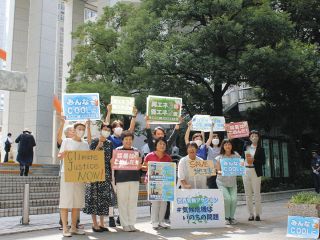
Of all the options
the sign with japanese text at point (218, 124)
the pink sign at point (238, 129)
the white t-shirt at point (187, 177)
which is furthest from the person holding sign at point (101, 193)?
the sign with japanese text at point (218, 124)

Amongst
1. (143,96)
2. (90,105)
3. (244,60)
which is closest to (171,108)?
(90,105)

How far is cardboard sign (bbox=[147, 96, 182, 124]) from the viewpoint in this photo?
9.76 meters

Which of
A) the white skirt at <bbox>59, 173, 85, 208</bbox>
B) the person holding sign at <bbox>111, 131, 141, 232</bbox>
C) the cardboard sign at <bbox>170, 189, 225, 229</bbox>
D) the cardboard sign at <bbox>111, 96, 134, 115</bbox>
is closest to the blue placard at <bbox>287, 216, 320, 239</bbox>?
the cardboard sign at <bbox>170, 189, 225, 229</bbox>

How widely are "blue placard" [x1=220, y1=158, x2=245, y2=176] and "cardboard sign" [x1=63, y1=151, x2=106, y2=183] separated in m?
2.91

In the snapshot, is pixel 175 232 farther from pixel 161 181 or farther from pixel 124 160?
pixel 124 160

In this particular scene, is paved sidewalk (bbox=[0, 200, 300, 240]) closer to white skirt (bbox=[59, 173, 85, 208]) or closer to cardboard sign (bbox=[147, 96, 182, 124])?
white skirt (bbox=[59, 173, 85, 208])

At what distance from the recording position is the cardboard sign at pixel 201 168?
8859 mm

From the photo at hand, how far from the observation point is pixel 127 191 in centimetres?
808

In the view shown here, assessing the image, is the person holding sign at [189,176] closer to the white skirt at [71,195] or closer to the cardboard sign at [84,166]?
the cardboard sign at [84,166]

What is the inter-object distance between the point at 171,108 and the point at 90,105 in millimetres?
2132

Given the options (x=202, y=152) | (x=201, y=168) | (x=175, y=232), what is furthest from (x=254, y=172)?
(x=175, y=232)

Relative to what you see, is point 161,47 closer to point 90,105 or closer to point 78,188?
point 90,105

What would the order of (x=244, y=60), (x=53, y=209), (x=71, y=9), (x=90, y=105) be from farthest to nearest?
(x=71, y=9)
(x=244, y=60)
(x=53, y=209)
(x=90, y=105)

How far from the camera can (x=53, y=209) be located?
37.2 feet
